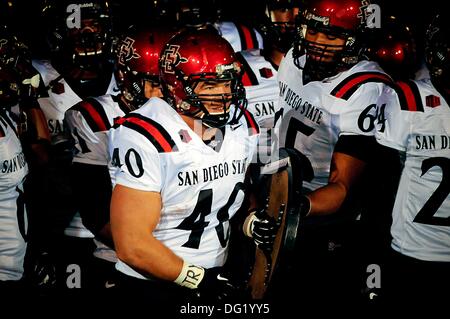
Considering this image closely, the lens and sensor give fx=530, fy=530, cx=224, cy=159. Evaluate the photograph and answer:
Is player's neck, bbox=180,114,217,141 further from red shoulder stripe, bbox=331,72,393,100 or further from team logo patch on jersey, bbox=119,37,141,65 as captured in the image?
red shoulder stripe, bbox=331,72,393,100

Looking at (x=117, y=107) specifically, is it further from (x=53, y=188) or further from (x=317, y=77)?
(x=317, y=77)

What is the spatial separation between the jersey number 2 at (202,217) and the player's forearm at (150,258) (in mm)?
157

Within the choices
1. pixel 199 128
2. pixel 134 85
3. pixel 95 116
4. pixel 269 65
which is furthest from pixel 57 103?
pixel 199 128

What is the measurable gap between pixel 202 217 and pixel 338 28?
159 centimetres

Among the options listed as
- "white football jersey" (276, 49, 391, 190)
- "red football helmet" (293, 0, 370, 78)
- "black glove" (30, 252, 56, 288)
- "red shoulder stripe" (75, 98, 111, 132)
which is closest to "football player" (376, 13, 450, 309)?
"white football jersey" (276, 49, 391, 190)

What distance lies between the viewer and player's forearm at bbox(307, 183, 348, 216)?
10.3 feet

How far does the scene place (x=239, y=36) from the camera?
203 inches

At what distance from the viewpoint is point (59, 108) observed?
13.7ft

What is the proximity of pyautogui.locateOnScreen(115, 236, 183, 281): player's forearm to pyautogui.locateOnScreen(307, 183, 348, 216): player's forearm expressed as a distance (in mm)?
1003

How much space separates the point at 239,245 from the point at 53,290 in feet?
4.21

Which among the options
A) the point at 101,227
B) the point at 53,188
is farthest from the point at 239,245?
the point at 53,188

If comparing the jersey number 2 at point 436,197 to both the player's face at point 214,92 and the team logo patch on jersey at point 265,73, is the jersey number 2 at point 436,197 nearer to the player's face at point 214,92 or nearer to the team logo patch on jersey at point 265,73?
the player's face at point 214,92

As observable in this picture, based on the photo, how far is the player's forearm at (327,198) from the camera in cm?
312

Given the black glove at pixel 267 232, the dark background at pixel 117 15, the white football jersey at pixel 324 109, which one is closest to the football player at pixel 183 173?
the black glove at pixel 267 232
